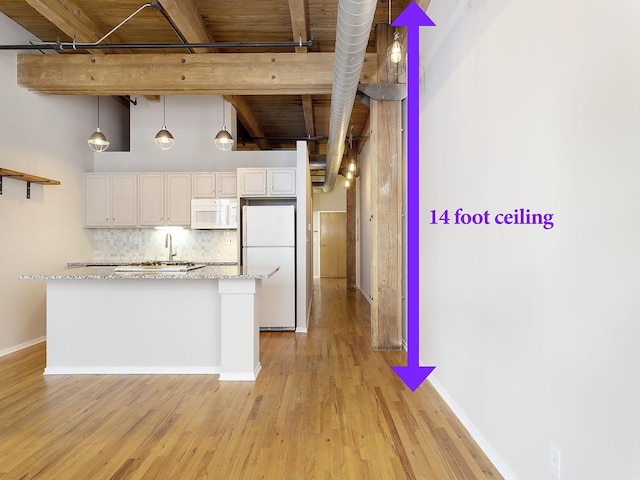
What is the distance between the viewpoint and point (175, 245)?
5.85 meters

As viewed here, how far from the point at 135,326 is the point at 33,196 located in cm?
238

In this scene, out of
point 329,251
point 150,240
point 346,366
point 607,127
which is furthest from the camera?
point 329,251

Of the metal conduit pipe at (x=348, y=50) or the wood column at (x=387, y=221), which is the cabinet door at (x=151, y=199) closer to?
the metal conduit pipe at (x=348, y=50)

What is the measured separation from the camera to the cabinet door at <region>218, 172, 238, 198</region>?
18.0ft

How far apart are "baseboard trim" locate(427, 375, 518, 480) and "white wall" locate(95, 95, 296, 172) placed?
4.02 m

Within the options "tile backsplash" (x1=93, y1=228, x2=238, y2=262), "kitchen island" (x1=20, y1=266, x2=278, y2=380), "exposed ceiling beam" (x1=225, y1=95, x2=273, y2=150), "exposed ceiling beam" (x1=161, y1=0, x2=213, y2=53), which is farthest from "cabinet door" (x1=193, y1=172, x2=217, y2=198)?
"kitchen island" (x1=20, y1=266, x2=278, y2=380)

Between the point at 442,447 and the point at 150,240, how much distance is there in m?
5.06

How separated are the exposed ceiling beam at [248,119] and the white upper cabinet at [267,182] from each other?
118cm

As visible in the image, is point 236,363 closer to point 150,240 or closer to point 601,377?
point 601,377

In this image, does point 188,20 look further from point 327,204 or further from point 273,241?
point 327,204

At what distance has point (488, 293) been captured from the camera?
81.1 inches

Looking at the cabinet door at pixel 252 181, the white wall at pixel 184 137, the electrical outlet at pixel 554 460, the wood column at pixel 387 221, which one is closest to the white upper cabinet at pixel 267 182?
the cabinet door at pixel 252 181

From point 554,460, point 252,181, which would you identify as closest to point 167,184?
point 252,181

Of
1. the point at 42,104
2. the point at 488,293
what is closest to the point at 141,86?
the point at 42,104
